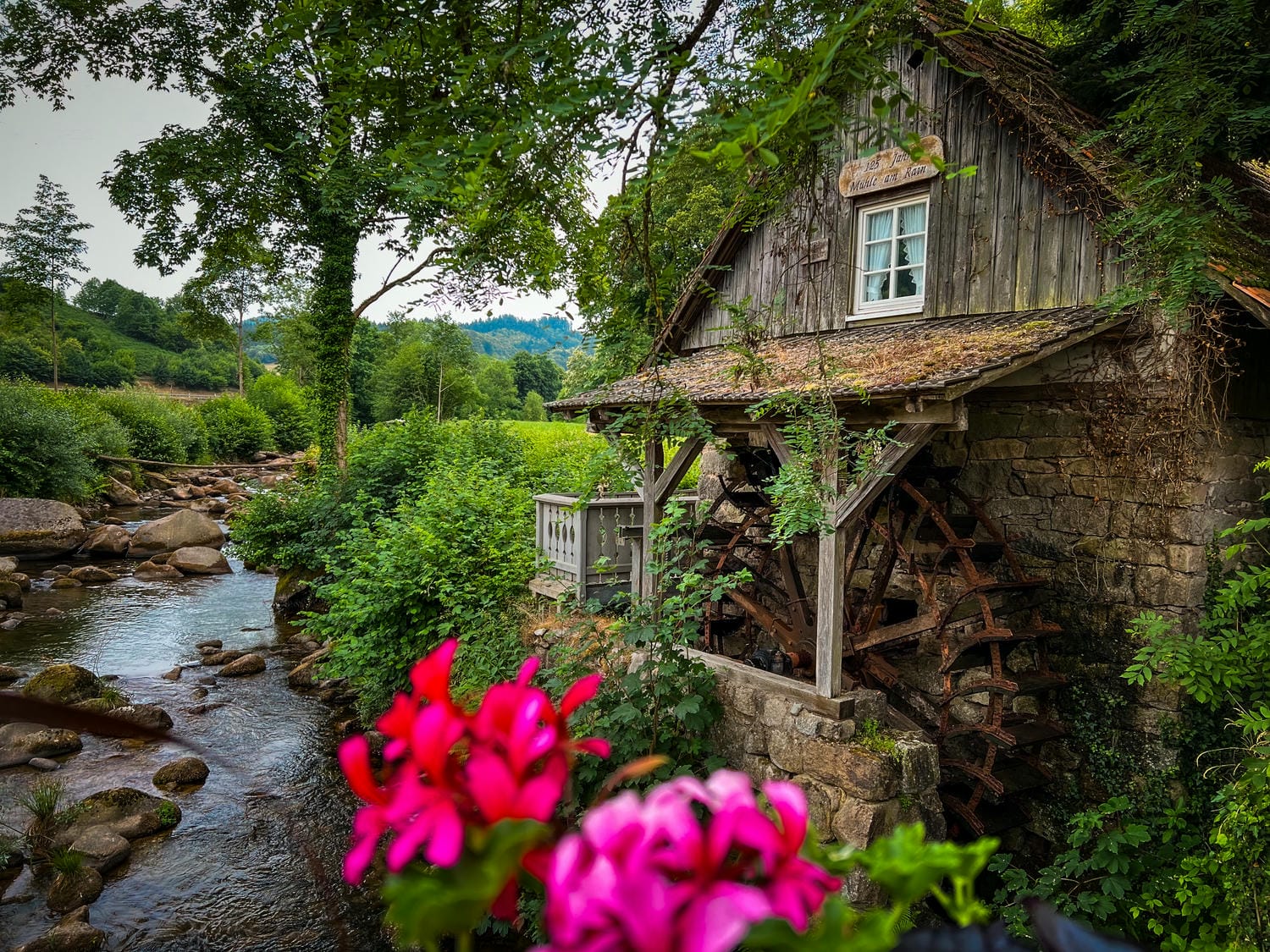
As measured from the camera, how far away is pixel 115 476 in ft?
67.3

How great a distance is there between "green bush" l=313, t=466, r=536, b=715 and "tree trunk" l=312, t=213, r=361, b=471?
5991mm

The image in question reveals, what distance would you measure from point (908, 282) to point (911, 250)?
264mm

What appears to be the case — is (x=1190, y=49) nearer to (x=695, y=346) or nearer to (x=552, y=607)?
(x=695, y=346)

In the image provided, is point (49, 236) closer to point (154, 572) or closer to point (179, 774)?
point (154, 572)

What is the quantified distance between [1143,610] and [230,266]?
628 inches

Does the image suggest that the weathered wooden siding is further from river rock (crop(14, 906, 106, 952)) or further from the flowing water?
river rock (crop(14, 906, 106, 952))

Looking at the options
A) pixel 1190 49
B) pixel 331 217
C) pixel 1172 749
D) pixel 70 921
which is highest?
pixel 331 217

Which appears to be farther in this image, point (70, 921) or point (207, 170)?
point (207, 170)

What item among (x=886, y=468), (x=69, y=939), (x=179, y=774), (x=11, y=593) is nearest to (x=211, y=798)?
(x=179, y=774)

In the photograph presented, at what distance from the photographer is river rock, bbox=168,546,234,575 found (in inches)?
561

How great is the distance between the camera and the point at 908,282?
669 centimetres

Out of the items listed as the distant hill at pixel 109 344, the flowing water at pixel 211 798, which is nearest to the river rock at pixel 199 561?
the flowing water at pixel 211 798

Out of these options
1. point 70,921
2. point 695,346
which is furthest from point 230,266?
point 70,921

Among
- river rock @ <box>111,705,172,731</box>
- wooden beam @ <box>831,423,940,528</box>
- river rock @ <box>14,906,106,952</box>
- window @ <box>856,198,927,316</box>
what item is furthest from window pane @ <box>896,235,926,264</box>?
river rock @ <box>111,705,172,731</box>
